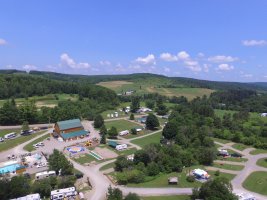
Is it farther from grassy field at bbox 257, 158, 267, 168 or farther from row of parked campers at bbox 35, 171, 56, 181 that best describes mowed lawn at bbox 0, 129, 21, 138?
grassy field at bbox 257, 158, 267, 168

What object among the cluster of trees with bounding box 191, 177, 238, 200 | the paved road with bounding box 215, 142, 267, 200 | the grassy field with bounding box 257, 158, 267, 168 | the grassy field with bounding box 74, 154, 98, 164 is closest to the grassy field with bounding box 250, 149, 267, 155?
the paved road with bounding box 215, 142, 267, 200

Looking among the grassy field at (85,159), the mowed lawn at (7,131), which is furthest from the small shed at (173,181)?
the mowed lawn at (7,131)

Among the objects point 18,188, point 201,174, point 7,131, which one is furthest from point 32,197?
point 7,131

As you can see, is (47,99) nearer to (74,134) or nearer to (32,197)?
(74,134)

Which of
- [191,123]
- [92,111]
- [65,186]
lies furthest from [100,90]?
[65,186]

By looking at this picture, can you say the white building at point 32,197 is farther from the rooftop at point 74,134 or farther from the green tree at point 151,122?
the green tree at point 151,122

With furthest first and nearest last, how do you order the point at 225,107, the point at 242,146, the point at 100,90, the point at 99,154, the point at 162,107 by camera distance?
the point at 225,107, the point at 100,90, the point at 162,107, the point at 242,146, the point at 99,154

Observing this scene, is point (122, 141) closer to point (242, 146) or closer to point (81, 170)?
point (81, 170)
